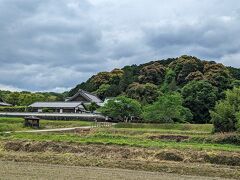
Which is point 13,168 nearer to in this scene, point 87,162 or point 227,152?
point 87,162

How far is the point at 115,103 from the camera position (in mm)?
58656

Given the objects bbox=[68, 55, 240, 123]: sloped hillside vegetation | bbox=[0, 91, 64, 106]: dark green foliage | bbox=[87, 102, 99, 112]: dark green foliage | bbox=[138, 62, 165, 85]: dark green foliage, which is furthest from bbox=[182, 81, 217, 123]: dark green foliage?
bbox=[0, 91, 64, 106]: dark green foliage

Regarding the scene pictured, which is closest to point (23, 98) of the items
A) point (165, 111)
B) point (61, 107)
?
point (61, 107)

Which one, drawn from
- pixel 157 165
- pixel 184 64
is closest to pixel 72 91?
pixel 184 64

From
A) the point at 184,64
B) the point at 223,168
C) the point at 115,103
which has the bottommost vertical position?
the point at 223,168

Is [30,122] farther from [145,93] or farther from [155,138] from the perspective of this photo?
[145,93]

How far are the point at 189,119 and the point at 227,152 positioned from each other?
35395 mm

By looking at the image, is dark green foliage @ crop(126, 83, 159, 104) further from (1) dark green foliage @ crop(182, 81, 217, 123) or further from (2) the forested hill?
(1) dark green foliage @ crop(182, 81, 217, 123)

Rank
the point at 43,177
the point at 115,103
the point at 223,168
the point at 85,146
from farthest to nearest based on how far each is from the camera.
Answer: the point at 115,103
the point at 85,146
the point at 223,168
the point at 43,177

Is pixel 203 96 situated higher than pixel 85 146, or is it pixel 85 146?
pixel 203 96

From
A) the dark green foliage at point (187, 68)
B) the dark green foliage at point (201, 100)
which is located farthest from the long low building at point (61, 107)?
the dark green foliage at point (187, 68)

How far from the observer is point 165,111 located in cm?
5284

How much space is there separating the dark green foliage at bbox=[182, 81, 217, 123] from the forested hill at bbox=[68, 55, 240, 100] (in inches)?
129

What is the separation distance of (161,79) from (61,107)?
25.0m
